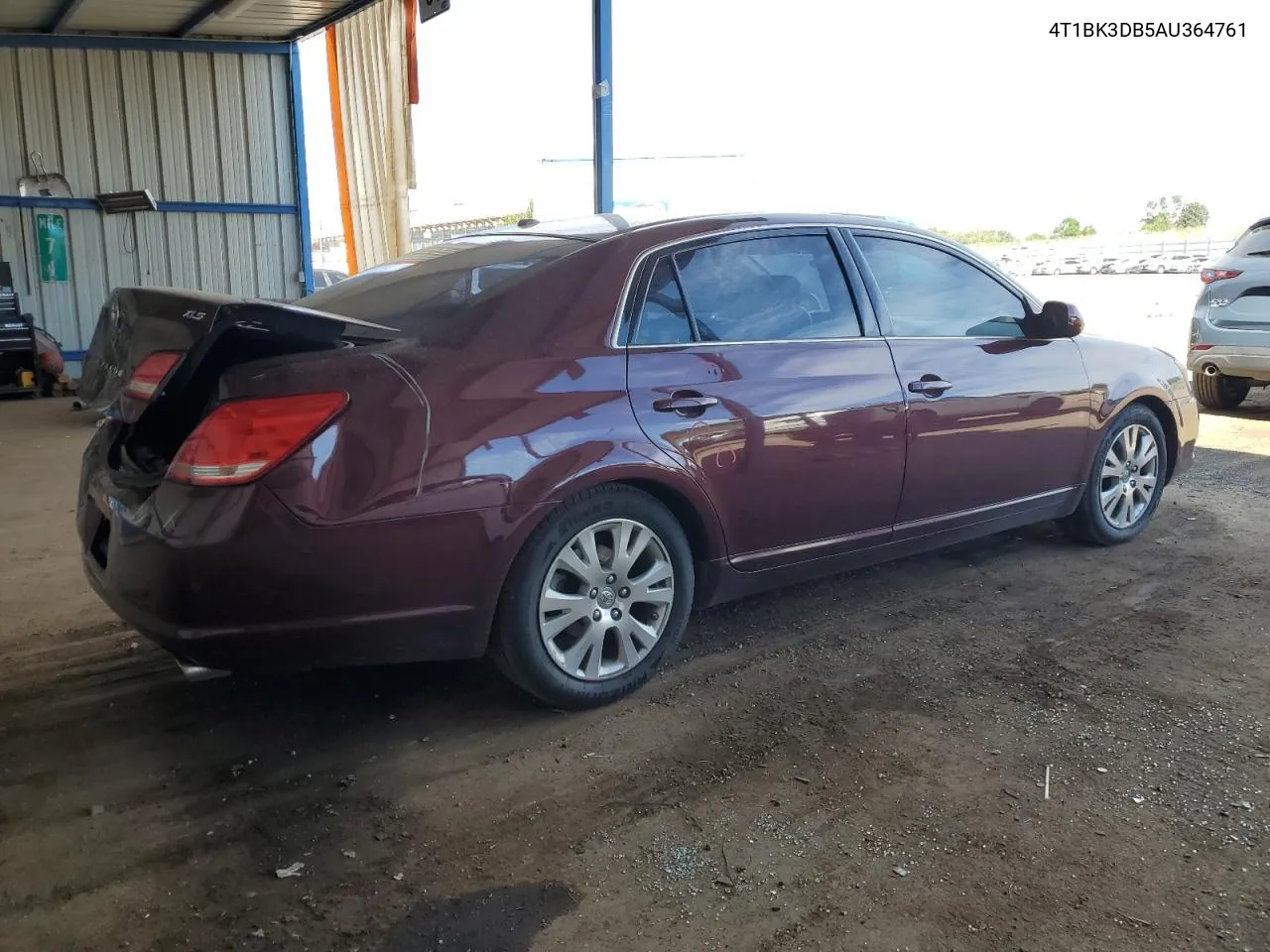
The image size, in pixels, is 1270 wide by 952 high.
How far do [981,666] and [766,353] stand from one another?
129cm

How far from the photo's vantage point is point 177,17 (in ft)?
40.5

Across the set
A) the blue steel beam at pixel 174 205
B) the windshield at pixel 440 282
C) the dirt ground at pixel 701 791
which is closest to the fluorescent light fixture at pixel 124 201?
the blue steel beam at pixel 174 205

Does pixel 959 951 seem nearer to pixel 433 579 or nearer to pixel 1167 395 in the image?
pixel 433 579

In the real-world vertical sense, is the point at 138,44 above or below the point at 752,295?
above

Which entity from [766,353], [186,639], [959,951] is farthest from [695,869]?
[766,353]

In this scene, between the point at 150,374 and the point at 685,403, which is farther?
the point at 685,403

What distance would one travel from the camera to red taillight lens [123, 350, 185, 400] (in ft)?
9.94

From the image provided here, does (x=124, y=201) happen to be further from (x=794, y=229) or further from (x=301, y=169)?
(x=794, y=229)

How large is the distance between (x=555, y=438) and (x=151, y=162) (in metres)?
12.6

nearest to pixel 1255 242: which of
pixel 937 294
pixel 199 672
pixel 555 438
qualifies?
pixel 937 294

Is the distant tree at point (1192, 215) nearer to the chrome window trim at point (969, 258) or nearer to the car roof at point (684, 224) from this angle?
the chrome window trim at point (969, 258)

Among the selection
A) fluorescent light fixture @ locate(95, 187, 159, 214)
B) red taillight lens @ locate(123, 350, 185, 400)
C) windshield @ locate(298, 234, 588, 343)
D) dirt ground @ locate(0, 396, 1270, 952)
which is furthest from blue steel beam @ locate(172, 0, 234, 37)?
red taillight lens @ locate(123, 350, 185, 400)

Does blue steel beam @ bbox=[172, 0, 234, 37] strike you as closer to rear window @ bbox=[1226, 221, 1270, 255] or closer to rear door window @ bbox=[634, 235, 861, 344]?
rear door window @ bbox=[634, 235, 861, 344]

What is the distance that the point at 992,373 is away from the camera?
13.5 feet
